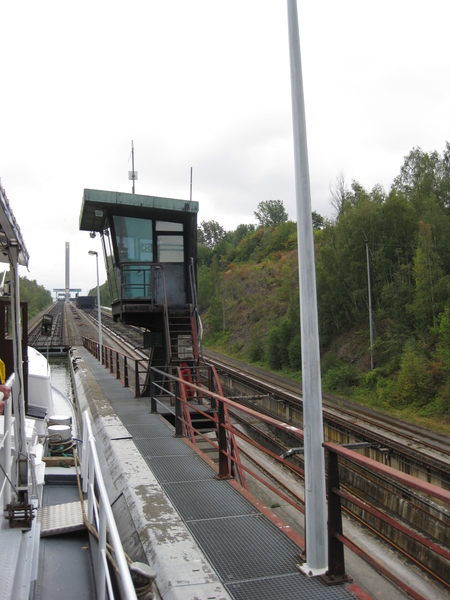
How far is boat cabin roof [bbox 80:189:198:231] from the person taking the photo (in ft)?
40.8

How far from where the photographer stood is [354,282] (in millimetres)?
29875

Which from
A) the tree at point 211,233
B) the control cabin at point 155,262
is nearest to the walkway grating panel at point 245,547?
the control cabin at point 155,262

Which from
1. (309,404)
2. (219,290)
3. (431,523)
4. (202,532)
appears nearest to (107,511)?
(309,404)

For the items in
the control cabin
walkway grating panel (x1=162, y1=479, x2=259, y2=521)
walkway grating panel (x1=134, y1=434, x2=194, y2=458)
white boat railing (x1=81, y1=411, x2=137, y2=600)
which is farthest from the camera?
the control cabin

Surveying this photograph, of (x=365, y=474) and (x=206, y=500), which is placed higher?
(x=206, y=500)

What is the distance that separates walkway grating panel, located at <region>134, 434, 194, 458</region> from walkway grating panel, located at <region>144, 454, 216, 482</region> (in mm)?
206

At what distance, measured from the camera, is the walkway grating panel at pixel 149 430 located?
326 inches

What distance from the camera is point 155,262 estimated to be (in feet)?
43.2

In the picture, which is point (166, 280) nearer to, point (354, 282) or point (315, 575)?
point (315, 575)

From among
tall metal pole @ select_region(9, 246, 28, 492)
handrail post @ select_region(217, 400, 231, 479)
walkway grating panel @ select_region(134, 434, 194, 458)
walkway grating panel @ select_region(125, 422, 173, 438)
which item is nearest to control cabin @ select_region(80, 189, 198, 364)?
walkway grating panel @ select_region(125, 422, 173, 438)

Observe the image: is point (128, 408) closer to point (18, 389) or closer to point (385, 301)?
point (18, 389)

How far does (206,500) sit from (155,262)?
8.75 metres

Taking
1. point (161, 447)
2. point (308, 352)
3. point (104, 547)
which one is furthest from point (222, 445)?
point (104, 547)

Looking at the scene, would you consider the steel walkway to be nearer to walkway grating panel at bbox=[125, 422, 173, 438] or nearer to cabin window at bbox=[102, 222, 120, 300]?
walkway grating panel at bbox=[125, 422, 173, 438]
